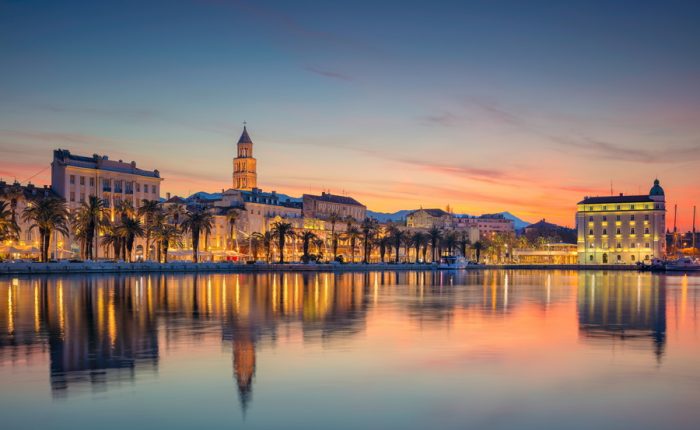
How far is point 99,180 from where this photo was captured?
411ft

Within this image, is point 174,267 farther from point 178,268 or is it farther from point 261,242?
point 261,242

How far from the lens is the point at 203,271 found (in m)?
116

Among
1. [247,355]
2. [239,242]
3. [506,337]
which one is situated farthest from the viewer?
[239,242]

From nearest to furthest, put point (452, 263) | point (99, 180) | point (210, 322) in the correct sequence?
point (210, 322) < point (99, 180) < point (452, 263)

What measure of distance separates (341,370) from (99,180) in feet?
370

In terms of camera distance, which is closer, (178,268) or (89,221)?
(89,221)

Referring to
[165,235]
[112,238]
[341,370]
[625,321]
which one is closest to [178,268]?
[165,235]

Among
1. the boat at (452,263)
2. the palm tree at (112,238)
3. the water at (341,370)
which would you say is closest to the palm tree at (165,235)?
the palm tree at (112,238)

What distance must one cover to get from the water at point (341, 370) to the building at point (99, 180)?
285 feet

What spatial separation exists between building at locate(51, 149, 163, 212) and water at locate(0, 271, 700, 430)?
86769 mm

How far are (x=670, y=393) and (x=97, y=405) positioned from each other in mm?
13434

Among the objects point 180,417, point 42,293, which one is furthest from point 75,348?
point 42,293

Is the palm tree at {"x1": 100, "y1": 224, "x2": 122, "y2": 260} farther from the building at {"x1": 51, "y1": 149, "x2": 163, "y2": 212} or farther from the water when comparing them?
the water

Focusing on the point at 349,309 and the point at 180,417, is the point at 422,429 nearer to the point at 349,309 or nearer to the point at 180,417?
the point at 180,417
